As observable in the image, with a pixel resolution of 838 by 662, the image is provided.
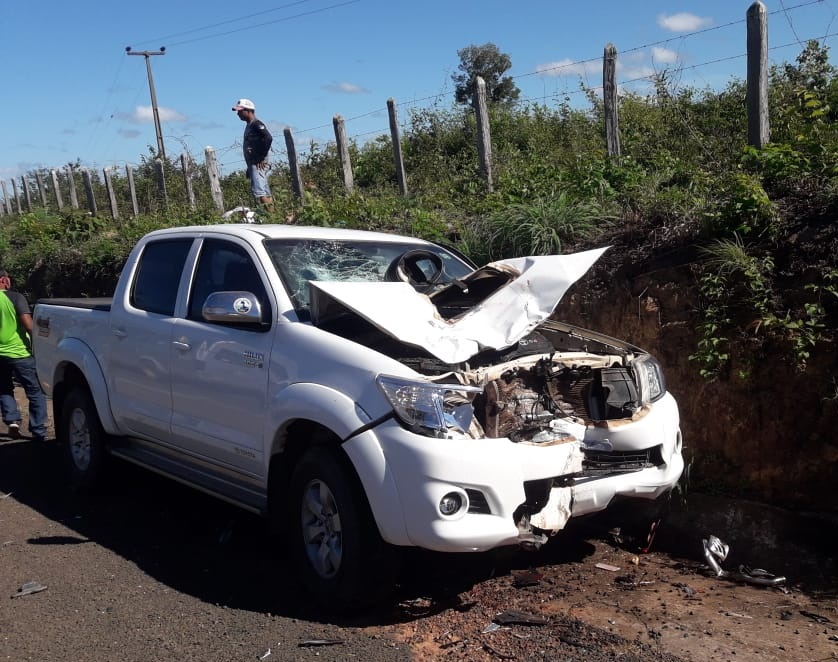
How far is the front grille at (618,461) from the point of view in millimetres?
4375

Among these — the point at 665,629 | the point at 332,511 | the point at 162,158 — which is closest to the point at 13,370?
the point at 332,511

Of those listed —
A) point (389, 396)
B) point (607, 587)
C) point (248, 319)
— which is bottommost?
point (607, 587)

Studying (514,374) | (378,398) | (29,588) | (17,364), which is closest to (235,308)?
(378,398)

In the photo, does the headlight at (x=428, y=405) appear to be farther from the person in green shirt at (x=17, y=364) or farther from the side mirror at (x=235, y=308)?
the person in green shirt at (x=17, y=364)

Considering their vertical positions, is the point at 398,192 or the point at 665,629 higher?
the point at 398,192

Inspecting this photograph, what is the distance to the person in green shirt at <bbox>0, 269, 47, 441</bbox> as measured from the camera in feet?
27.5

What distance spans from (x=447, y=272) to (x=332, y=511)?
209 centimetres

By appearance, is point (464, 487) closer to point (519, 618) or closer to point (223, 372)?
point (519, 618)

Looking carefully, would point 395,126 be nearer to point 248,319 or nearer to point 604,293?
point 604,293

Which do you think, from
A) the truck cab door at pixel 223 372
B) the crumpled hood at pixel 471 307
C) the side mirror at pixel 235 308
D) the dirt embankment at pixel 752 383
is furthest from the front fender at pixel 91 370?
the dirt embankment at pixel 752 383

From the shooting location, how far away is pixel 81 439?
6.64 meters

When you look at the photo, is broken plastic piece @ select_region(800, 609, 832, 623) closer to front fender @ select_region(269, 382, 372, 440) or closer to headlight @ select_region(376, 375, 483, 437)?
headlight @ select_region(376, 375, 483, 437)

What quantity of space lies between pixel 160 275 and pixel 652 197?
4.35 metres

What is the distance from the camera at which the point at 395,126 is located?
40.1 ft
